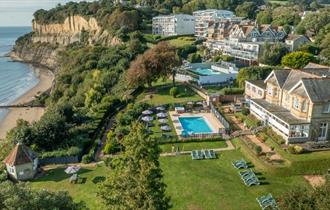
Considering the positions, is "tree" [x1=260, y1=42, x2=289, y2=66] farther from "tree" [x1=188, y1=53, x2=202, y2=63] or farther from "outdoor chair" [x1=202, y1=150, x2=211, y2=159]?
"outdoor chair" [x1=202, y1=150, x2=211, y2=159]

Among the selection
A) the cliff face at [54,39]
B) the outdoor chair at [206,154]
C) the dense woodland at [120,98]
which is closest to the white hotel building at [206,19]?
the dense woodland at [120,98]

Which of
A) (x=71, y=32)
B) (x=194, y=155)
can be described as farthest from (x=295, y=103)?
(x=71, y=32)

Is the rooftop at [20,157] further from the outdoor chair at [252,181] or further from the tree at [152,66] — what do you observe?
the tree at [152,66]

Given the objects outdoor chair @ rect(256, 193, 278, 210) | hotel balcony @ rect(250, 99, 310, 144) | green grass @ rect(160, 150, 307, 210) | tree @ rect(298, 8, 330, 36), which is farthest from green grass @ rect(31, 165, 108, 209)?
tree @ rect(298, 8, 330, 36)

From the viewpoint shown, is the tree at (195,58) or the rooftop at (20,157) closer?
the rooftop at (20,157)

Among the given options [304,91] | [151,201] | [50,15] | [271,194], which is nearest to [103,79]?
[304,91]

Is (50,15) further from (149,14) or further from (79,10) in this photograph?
(149,14)

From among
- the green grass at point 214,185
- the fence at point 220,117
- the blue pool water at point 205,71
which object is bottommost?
the green grass at point 214,185
